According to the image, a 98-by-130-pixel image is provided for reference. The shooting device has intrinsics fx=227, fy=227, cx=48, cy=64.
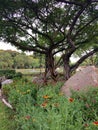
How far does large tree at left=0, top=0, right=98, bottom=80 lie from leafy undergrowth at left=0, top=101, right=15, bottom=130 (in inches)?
204

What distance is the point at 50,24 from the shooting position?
42.6ft

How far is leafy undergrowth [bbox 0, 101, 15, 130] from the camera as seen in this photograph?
17.0 ft

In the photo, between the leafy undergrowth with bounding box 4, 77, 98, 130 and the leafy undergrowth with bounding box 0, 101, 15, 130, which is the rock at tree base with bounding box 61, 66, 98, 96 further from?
the leafy undergrowth with bounding box 0, 101, 15, 130

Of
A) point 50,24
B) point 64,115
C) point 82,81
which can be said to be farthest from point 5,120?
point 50,24

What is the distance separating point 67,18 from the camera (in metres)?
12.6

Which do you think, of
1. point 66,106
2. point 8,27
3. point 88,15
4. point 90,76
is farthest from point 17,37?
point 66,106

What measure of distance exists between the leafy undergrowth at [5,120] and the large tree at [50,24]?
204 inches

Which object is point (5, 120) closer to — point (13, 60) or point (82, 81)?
point (82, 81)

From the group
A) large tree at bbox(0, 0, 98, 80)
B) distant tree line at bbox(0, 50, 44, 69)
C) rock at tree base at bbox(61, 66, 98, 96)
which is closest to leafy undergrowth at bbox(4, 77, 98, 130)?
rock at tree base at bbox(61, 66, 98, 96)

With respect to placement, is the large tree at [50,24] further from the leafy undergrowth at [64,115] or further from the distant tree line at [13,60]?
the distant tree line at [13,60]

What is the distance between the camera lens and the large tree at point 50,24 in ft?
36.5

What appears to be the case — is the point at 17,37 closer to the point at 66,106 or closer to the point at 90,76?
the point at 90,76

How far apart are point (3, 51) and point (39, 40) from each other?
28785 millimetres

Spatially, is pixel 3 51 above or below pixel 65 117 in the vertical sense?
above
